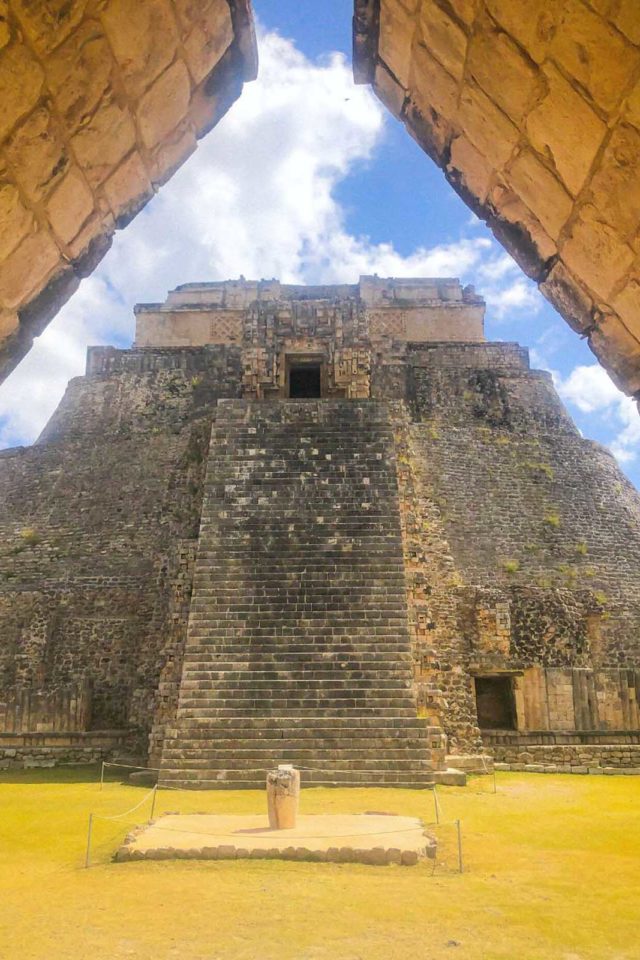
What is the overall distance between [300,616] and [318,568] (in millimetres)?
916

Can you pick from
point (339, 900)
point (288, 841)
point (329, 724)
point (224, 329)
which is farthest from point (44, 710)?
point (224, 329)

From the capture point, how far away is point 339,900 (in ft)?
15.3

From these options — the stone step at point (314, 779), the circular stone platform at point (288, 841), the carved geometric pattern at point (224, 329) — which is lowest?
the circular stone platform at point (288, 841)

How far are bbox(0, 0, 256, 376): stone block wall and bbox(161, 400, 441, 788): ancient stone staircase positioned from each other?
7746 millimetres

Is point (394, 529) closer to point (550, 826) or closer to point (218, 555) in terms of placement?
point (218, 555)

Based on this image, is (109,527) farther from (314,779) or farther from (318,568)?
(314,779)

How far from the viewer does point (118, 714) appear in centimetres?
1376

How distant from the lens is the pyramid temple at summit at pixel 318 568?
33.8ft

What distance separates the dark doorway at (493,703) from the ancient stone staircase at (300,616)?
3.30 meters

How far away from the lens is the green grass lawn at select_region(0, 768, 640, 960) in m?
3.85

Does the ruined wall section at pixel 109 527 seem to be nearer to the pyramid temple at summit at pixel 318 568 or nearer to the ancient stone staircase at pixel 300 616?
the pyramid temple at summit at pixel 318 568

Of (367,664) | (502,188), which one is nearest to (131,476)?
(367,664)

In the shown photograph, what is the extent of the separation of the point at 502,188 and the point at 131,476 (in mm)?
15822

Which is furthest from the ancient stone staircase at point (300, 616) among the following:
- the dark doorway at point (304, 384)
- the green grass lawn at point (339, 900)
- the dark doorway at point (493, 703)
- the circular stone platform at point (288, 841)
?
the dark doorway at point (304, 384)
